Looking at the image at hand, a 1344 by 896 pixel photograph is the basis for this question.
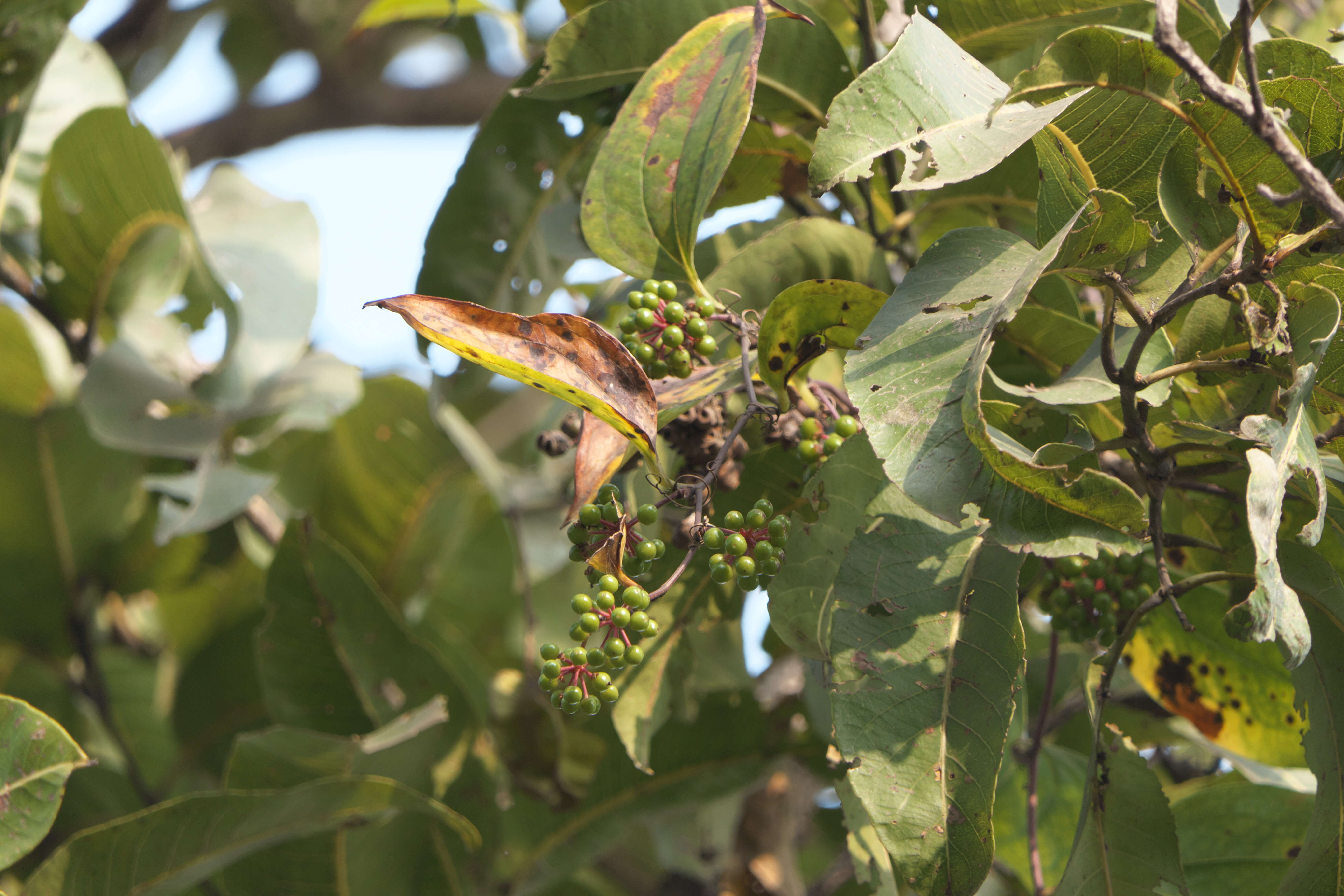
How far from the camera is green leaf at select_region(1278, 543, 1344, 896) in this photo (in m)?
0.74

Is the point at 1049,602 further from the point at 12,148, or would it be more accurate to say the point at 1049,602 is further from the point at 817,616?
the point at 12,148

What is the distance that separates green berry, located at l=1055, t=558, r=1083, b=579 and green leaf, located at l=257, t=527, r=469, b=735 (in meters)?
0.76

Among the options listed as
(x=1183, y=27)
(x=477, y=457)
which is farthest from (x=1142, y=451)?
(x=477, y=457)

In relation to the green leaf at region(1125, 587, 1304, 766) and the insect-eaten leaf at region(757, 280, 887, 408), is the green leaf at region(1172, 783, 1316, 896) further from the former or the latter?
the insect-eaten leaf at region(757, 280, 887, 408)

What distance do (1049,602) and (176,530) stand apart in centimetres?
109

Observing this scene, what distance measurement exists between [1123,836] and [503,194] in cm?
86

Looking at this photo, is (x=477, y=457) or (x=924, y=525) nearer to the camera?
(x=924, y=525)

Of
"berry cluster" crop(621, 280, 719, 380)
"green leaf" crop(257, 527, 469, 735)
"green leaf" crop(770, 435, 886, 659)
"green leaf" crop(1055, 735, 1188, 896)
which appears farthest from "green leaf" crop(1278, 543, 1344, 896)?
"green leaf" crop(257, 527, 469, 735)

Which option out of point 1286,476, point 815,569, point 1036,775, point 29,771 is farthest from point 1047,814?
point 29,771

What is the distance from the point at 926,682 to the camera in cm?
69

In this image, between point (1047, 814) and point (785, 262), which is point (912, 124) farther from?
point (1047, 814)

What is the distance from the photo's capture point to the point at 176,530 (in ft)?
4.33

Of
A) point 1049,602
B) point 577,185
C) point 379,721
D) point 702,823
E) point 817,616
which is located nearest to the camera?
point 817,616

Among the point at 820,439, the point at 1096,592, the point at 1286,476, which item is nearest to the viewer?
the point at 1286,476
